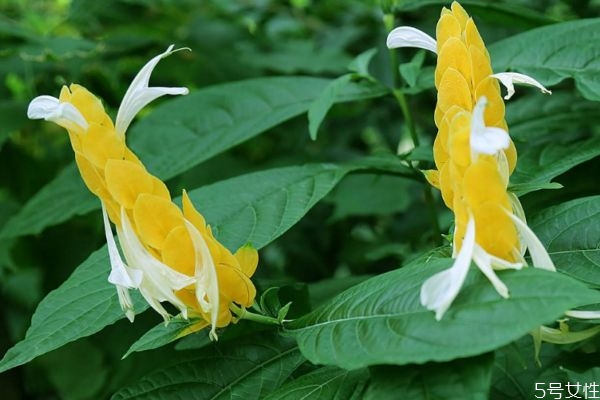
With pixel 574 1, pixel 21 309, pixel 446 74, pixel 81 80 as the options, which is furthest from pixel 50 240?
pixel 446 74

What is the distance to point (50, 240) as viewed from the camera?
1619 millimetres

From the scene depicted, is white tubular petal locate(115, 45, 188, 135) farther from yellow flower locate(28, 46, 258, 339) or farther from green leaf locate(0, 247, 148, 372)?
green leaf locate(0, 247, 148, 372)

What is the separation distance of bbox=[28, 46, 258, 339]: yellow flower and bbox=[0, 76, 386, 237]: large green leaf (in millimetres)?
478

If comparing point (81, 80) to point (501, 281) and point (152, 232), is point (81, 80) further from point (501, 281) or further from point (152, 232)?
point (501, 281)

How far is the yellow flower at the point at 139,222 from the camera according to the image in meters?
0.57

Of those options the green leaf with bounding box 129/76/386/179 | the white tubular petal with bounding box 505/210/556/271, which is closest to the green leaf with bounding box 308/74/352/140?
the green leaf with bounding box 129/76/386/179

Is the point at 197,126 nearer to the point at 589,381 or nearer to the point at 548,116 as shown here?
the point at 548,116

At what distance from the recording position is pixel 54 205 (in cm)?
119

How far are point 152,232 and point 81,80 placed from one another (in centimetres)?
123

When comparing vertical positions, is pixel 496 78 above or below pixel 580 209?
A: above

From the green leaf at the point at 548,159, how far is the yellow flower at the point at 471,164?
20 cm

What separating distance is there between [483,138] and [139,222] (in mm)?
241

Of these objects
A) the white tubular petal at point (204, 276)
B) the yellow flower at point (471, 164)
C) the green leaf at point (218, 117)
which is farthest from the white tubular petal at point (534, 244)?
the green leaf at point (218, 117)

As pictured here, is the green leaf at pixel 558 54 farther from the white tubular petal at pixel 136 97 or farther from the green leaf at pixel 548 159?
the white tubular petal at pixel 136 97
